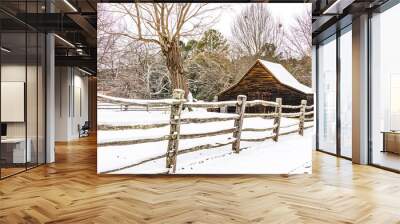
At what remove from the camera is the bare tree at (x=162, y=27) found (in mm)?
5906

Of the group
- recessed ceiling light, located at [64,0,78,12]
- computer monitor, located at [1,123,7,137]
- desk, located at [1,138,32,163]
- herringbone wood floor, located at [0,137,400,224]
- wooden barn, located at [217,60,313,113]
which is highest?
recessed ceiling light, located at [64,0,78,12]

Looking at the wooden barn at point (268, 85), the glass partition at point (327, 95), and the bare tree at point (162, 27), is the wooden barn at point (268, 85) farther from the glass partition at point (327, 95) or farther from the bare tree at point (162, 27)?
the glass partition at point (327, 95)

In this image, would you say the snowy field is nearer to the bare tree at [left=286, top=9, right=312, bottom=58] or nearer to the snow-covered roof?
the snow-covered roof

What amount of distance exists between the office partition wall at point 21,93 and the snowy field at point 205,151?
1558 mm

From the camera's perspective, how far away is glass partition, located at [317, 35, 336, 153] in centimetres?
911

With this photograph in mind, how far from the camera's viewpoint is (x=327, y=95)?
31.3ft

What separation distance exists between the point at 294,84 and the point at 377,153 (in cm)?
250

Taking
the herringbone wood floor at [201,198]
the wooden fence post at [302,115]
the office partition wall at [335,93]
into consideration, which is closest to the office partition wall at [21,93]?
the herringbone wood floor at [201,198]

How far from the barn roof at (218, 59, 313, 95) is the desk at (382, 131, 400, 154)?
1793mm

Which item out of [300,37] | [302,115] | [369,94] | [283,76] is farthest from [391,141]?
[300,37]

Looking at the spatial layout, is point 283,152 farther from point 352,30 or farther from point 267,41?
point 352,30

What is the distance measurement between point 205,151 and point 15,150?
3185 mm

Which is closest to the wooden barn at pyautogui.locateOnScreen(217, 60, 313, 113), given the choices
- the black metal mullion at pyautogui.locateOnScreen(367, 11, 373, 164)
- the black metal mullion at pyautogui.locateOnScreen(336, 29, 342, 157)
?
the black metal mullion at pyautogui.locateOnScreen(367, 11, 373, 164)

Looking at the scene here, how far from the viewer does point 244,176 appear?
6.04 m
